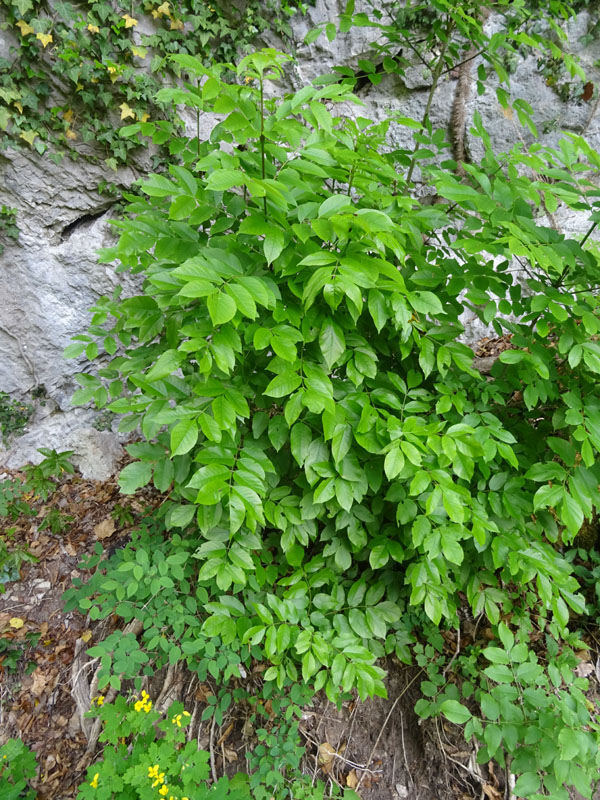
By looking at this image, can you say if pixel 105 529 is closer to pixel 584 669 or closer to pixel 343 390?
pixel 343 390

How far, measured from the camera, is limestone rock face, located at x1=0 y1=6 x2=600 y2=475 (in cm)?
387

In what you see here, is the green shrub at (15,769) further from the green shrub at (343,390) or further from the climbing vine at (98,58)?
the climbing vine at (98,58)

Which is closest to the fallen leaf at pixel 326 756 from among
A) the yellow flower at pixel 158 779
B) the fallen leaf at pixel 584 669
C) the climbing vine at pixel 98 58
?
the yellow flower at pixel 158 779

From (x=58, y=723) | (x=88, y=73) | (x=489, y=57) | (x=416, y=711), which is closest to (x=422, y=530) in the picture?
(x=416, y=711)

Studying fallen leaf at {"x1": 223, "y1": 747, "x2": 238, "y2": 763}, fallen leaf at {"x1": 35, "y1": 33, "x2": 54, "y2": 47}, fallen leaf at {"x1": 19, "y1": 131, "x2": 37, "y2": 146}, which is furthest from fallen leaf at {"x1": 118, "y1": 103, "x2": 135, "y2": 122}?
fallen leaf at {"x1": 223, "y1": 747, "x2": 238, "y2": 763}

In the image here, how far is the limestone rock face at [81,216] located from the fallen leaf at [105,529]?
733mm

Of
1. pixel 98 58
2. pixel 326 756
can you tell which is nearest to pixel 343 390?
pixel 326 756

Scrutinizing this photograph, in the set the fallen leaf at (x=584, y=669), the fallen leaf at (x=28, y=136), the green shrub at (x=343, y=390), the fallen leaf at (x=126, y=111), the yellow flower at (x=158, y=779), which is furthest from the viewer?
the fallen leaf at (x=126, y=111)

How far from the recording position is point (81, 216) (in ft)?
13.1

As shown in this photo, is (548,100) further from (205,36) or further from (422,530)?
(422,530)

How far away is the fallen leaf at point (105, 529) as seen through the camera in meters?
3.39

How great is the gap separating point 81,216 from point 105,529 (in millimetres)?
2770

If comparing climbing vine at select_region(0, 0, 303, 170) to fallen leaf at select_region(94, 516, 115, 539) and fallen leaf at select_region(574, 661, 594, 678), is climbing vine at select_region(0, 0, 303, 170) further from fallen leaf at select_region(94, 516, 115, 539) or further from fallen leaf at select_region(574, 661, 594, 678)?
fallen leaf at select_region(574, 661, 594, 678)

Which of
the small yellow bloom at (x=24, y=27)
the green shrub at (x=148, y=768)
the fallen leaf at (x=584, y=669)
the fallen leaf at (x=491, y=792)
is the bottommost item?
the fallen leaf at (x=491, y=792)
